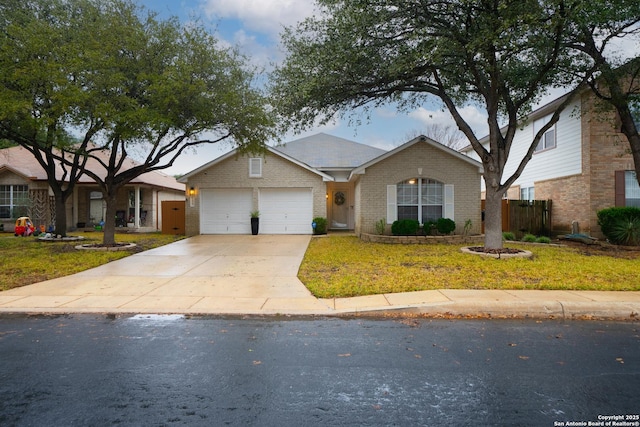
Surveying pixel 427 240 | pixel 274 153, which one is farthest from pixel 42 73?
pixel 427 240

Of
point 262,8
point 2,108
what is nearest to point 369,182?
point 262,8

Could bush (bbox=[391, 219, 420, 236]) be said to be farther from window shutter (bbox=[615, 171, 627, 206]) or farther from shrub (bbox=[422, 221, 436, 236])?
window shutter (bbox=[615, 171, 627, 206])

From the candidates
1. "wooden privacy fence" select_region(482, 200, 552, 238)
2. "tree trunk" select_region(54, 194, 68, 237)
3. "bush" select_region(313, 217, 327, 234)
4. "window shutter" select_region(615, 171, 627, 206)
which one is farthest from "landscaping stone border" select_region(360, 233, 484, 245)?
"tree trunk" select_region(54, 194, 68, 237)

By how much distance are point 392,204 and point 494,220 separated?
185 inches

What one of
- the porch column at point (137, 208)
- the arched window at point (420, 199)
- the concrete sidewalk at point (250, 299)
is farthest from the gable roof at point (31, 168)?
the arched window at point (420, 199)

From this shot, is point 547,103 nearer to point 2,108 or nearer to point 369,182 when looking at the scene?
point 369,182

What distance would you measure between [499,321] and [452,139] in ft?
123

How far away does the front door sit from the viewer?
22031 mm

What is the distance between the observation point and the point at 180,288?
765 centimetres

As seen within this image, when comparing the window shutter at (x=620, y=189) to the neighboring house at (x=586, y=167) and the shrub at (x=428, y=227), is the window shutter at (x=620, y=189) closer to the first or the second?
the neighboring house at (x=586, y=167)

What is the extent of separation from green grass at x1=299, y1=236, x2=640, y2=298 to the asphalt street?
6.50 ft

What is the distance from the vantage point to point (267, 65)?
14.0 meters

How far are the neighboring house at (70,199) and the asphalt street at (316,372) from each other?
18619 mm

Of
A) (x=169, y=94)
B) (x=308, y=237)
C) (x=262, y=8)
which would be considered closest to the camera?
(x=169, y=94)
